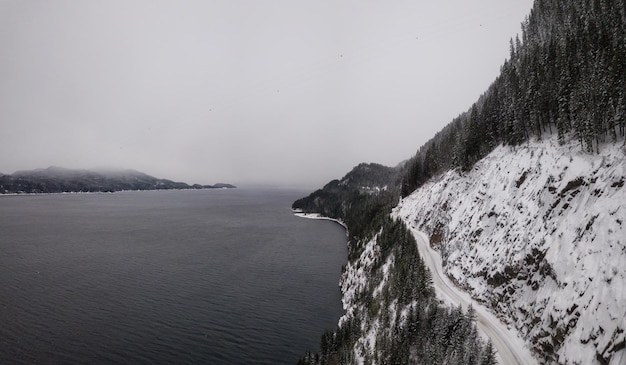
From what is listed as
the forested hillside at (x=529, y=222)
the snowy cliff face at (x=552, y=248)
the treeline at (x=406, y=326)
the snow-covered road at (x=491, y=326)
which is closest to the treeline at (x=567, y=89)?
the forested hillside at (x=529, y=222)

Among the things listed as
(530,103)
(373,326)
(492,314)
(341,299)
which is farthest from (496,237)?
(341,299)

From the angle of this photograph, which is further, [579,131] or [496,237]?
[496,237]

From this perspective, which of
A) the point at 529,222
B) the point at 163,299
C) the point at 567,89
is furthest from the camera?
the point at 163,299

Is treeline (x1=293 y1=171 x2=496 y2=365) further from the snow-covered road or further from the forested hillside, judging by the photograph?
the snow-covered road

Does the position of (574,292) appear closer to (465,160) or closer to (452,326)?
(452,326)

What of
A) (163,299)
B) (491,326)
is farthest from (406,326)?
(163,299)

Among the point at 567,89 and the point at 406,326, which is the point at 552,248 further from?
the point at 567,89
